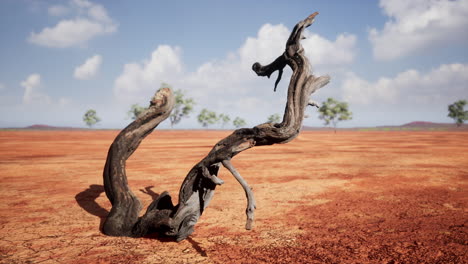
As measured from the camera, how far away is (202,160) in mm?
5004

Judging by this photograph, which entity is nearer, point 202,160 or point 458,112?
point 202,160

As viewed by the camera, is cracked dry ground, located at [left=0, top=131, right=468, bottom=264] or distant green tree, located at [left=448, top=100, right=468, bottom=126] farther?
distant green tree, located at [left=448, top=100, right=468, bottom=126]

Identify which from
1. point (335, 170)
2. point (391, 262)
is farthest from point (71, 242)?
point (335, 170)

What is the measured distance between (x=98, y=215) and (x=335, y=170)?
35.4 feet

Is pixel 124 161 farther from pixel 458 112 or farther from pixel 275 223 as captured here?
pixel 458 112

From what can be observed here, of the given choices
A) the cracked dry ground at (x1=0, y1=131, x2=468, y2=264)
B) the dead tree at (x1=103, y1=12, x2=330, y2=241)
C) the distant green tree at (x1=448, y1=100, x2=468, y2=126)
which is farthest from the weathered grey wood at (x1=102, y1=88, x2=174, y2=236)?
the distant green tree at (x1=448, y1=100, x2=468, y2=126)

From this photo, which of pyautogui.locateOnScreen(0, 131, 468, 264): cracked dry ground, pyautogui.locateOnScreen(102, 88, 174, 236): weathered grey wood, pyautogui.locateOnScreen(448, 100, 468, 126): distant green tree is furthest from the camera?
pyautogui.locateOnScreen(448, 100, 468, 126): distant green tree

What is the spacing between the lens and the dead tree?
452cm

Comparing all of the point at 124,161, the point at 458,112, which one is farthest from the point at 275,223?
the point at 458,112

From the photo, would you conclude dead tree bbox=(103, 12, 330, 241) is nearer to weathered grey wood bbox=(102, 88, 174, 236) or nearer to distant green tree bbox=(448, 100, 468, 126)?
weathered grey wood bbox=(102, 88, 174, 236)

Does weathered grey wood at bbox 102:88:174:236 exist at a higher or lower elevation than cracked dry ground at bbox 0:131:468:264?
higher

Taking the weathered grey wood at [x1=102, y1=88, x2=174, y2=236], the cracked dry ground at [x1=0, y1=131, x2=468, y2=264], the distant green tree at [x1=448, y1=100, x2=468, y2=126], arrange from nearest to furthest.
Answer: the cracked dry ground at [x1=0, y1=131, x2=468, y2=264]
the weathered grey wood at [x1=102, y1=88, x2=174, y2=236]
the distant green tree at [x1=448, y1=100, x2=468, y2=126]

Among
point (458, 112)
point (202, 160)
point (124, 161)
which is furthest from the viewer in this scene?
point (458, 112)

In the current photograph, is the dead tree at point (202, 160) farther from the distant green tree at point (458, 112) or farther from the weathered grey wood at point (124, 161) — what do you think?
the distant green tree at point (458, 112)
